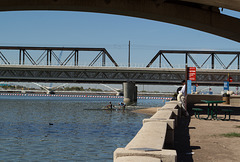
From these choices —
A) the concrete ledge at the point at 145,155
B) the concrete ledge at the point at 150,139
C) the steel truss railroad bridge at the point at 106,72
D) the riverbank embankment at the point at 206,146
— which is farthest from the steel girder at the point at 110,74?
the concrete ledge at the point at 145,155

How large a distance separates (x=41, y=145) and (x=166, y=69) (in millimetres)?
72228

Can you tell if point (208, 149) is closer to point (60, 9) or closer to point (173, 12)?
point (173, 12)

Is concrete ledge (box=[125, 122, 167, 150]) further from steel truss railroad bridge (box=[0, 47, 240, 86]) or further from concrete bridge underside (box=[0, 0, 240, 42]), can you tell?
steel truss railroad bridge (box=[0, 47, 240, 86])

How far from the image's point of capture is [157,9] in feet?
82.6

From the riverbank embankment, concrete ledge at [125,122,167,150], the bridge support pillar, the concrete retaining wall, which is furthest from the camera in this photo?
the bridge support pillar

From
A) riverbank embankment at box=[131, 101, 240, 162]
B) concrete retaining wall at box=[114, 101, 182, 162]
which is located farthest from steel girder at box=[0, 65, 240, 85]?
concrete retaining wall at box=[114, 101, 182, 162]

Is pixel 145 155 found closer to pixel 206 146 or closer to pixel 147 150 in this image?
pixel 147 150

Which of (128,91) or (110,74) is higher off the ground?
(110,74)

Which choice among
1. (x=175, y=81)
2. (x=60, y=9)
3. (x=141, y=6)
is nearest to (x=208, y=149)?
(x=141, y=6)

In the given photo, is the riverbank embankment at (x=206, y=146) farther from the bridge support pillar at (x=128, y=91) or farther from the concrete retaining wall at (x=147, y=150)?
the bridge support pillar at (x=128, y=91)

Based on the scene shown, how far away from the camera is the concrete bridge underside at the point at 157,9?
24719mm

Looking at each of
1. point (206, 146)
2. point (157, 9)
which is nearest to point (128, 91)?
point (157, 9)

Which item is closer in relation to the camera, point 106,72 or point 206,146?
point 206,146

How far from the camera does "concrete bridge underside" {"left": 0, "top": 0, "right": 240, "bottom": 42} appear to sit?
81.1 ft
